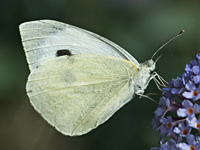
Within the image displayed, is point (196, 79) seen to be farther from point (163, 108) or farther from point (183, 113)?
point (163, 108)

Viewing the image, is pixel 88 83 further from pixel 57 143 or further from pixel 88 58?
pixel 57 143

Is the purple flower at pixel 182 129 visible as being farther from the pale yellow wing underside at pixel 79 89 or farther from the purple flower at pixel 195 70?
the pale yellow wing underside at pixel 79 89

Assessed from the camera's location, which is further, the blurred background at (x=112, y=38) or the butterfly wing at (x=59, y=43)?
the blurred background at (x=112, y=38)

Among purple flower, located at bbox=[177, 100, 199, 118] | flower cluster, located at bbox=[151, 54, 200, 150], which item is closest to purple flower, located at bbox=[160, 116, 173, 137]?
flower cluster, located at bbox=[151, 54, 200, 150]

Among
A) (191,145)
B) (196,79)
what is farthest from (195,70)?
(191,145)

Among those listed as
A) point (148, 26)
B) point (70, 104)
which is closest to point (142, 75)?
point (70, 104)

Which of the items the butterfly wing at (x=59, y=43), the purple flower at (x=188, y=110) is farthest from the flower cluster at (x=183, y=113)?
the butterfly wing at (x=59, y=43)

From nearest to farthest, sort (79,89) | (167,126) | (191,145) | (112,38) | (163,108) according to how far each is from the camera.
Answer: (191,145)
(167,126)
(163,108)
(79,89)
(112,38)

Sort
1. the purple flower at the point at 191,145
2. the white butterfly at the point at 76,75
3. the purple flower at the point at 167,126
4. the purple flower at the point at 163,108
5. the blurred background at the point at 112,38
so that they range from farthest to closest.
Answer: the blurred background at the point at 112,38
the white butterfly at the point at 76,75
the purple flower at the point at 163,108
the purple flower at the point at 167,126
the purple flower at the point at 191,145
